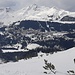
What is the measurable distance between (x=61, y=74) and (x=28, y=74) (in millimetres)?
3711

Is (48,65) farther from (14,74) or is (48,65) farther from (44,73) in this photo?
(14,74)

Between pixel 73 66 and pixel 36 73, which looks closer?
pixel 36 73

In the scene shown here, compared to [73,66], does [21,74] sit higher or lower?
higher

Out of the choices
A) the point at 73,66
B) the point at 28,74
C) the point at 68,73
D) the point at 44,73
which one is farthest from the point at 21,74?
the point at 73,66

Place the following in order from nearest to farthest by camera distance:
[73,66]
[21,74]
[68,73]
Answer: [21,74]
[68,73]
[73,66]

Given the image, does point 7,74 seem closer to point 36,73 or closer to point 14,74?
point 14,74

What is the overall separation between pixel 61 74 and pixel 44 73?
1998mm

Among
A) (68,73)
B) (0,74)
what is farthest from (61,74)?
(0,74)

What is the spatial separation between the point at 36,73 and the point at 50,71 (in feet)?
7.06

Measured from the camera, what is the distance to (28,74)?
35.4 metres

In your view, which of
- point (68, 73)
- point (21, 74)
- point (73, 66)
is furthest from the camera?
point (73, 66)

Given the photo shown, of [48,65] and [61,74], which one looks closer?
[61,74]

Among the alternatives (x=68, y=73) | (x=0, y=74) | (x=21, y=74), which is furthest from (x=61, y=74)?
(x=0, y=74)

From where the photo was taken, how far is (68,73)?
3766 centimetres
